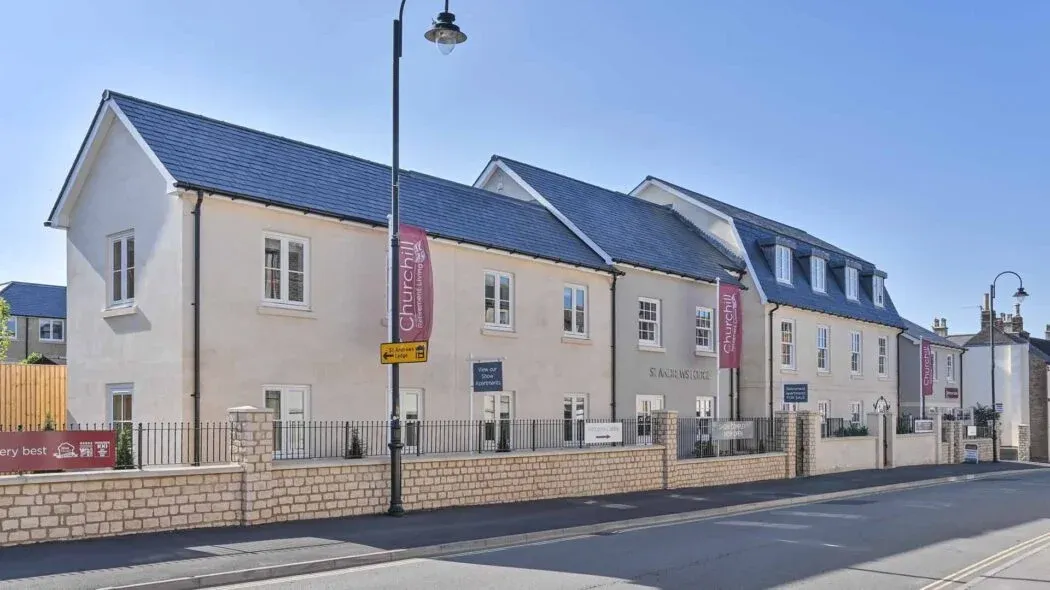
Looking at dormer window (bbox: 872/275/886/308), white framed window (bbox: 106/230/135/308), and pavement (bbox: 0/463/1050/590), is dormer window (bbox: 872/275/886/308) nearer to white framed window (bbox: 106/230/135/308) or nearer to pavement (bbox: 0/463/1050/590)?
pavement (bbox: 0/463/1050/590)

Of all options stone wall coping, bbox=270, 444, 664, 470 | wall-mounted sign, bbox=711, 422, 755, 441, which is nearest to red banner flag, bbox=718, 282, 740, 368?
wall-mounted sign, bbox=711, 422, 755, 441

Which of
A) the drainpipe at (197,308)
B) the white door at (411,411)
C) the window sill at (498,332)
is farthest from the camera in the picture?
the window sill at (498,332)

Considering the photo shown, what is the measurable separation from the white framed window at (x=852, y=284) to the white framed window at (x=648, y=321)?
14.5m

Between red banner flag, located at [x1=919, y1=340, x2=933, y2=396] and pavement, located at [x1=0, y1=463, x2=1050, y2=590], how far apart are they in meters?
25.3

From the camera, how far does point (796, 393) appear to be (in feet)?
101

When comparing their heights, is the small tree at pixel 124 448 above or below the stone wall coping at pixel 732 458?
above

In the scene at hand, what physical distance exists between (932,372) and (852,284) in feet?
28.7

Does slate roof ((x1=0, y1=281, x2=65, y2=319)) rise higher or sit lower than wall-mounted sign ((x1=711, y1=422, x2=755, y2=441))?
higher

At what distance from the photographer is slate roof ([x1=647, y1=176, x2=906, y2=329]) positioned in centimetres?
3494

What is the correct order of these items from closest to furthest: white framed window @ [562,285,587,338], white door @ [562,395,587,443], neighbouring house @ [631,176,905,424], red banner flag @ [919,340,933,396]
A: white door @ [562,395,587,443]
white framed window @ [562,285,587,338]
neighbouring house @ [631,176,905,424]
red banner flag @ [919,340,933,396]

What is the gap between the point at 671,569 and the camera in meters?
12.6

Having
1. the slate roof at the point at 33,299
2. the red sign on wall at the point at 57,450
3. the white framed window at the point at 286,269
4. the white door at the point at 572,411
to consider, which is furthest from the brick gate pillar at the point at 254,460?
the slate roof at the point at 33,299

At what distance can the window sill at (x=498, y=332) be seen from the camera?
2375cm

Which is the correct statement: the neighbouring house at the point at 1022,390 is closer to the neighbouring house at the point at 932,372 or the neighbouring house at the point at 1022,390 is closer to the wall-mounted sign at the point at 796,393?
the neighbouring house at the point at 932,372
